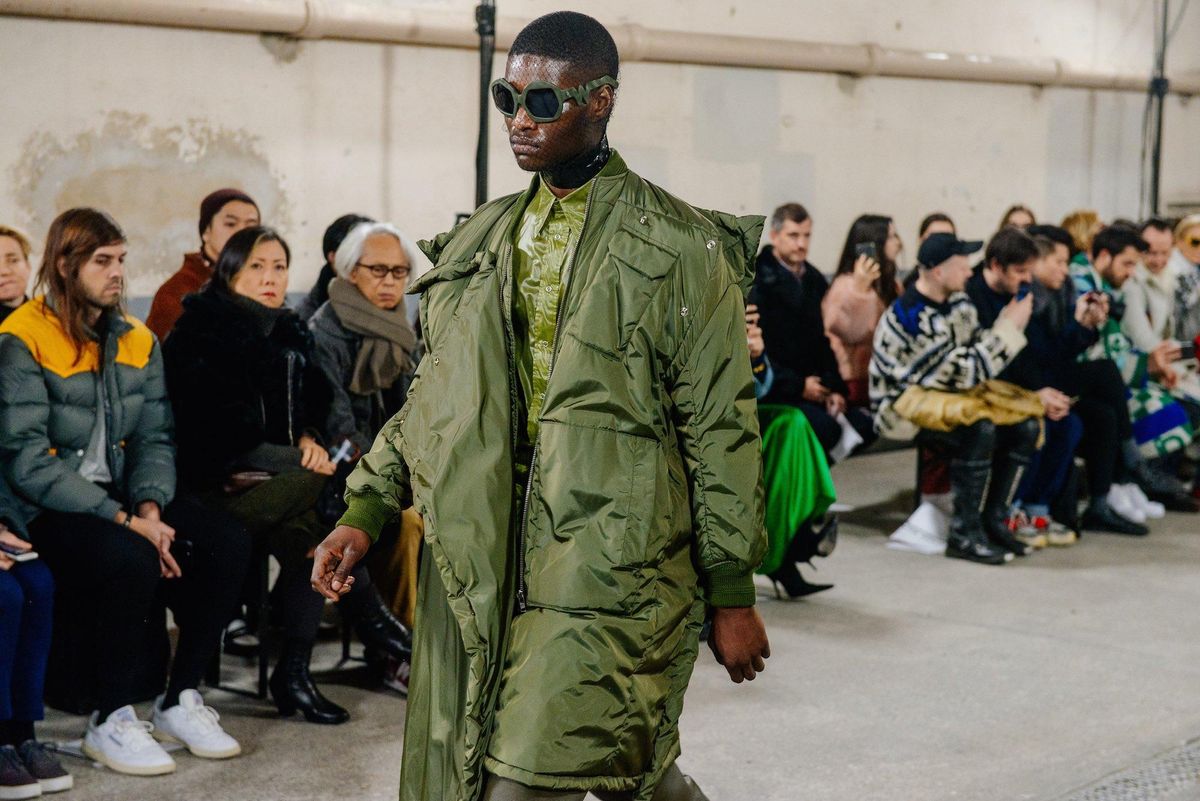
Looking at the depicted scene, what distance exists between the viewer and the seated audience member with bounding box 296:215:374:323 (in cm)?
512

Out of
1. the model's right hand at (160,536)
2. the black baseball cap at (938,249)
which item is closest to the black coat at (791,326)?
the black baseball cap at (938,249)

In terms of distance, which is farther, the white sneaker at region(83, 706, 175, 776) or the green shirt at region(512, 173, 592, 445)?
the white sneaker at region(83, 706, 175, 776)

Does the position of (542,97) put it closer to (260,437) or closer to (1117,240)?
(260,437)

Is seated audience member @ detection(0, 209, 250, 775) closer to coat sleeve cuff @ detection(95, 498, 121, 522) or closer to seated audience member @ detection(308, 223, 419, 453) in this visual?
coat sleeve cuff @ detection(95, 498, 121, 522)

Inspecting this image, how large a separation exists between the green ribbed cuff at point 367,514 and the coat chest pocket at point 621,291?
1.61 feet

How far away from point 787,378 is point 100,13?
10.00 feet

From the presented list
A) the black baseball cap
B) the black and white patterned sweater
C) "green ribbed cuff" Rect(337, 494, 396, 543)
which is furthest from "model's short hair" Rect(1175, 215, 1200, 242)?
"green ribbed cuff" Rect(337, 494, 396, 543)

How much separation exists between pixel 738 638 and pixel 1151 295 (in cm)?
→ 590

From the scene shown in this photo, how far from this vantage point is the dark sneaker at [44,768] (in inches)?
147

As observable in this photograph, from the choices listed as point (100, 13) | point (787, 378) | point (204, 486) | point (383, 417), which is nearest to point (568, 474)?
point (204, 486)

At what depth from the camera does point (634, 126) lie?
8.26 metres

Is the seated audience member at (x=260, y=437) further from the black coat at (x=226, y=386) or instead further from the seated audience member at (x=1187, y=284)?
the seated audience member at (x=1187, y=284)

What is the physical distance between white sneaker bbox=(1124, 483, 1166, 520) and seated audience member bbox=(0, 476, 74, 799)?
5255 mm

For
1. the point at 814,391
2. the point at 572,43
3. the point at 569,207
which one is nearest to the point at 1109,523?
the point at 814,391
